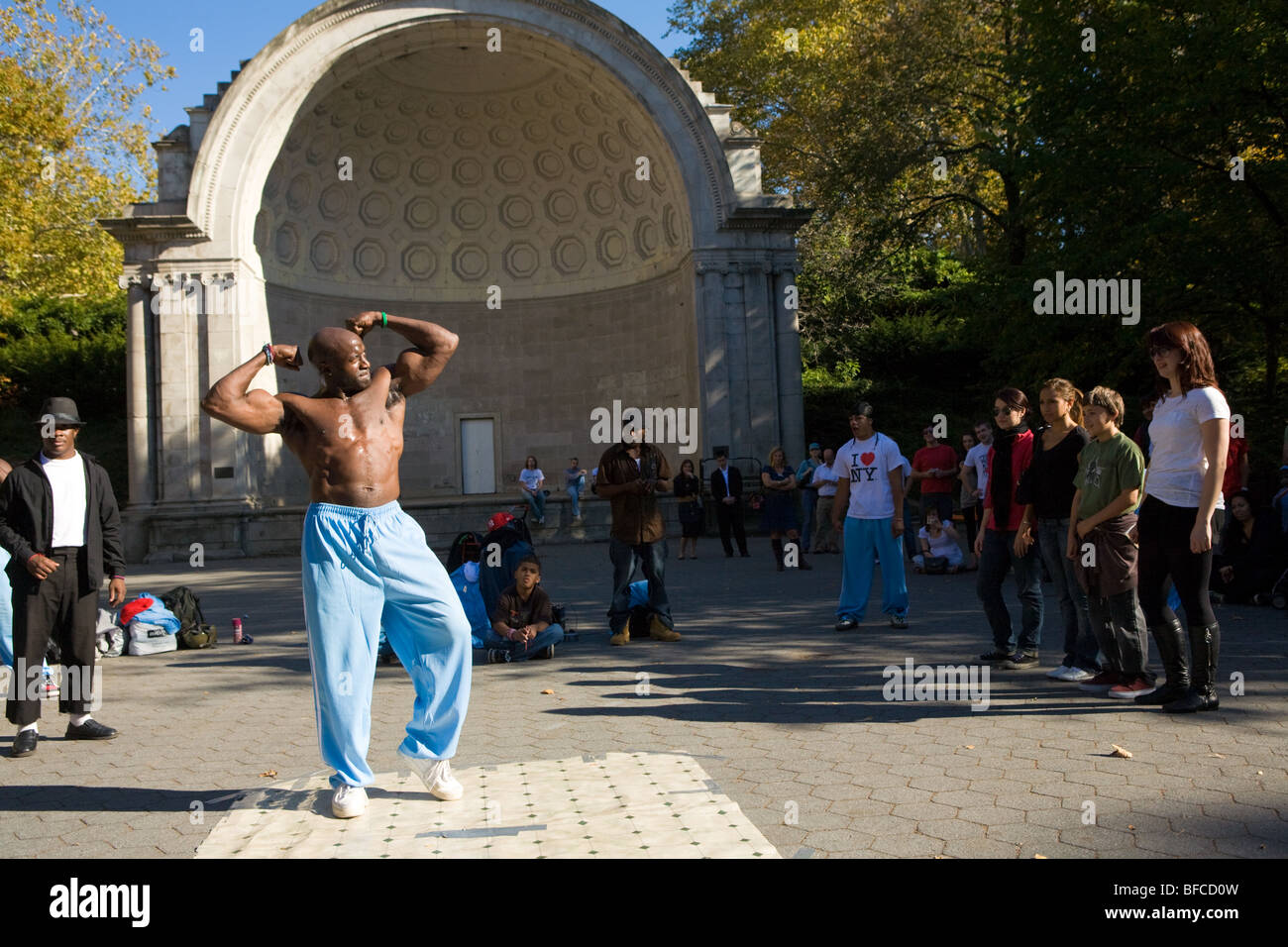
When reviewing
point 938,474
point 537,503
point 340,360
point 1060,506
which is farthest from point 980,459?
point 537,503

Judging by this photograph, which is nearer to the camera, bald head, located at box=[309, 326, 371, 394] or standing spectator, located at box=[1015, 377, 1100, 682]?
bald head, located at box=[309, 326, 371, 394]

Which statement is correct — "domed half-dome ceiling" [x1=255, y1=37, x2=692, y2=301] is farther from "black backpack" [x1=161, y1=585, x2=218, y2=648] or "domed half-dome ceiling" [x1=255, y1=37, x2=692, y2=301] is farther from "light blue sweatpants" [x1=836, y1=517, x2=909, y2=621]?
"black backpack" [x1=161, y1=585, x2=218, y2=648]

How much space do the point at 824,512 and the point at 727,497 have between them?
5.21 feet

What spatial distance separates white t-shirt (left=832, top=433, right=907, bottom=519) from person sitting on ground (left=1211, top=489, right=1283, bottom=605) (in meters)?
3.39

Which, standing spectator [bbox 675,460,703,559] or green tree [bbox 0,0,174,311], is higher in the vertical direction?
green tree [bbox 0,0,174,311]

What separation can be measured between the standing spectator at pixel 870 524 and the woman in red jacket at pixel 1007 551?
144cm

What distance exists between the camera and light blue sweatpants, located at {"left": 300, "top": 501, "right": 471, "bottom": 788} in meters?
4.68

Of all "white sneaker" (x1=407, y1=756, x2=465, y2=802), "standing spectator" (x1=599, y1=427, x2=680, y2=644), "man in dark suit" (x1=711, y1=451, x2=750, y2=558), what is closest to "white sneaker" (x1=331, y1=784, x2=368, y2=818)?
"white sneaker" (x1=407, y1=756, x2=465, y2=802)

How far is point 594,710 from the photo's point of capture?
6.88 metres


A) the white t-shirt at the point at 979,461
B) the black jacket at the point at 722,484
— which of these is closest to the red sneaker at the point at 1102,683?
the white t-shirt at the point at 979,461

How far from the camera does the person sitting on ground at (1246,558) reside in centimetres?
1003

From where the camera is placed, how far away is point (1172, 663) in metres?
6.21

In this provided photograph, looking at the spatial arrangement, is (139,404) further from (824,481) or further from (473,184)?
(824,481)

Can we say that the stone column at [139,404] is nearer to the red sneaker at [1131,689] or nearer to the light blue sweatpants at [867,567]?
the light blue sweatpants at [867,567]
